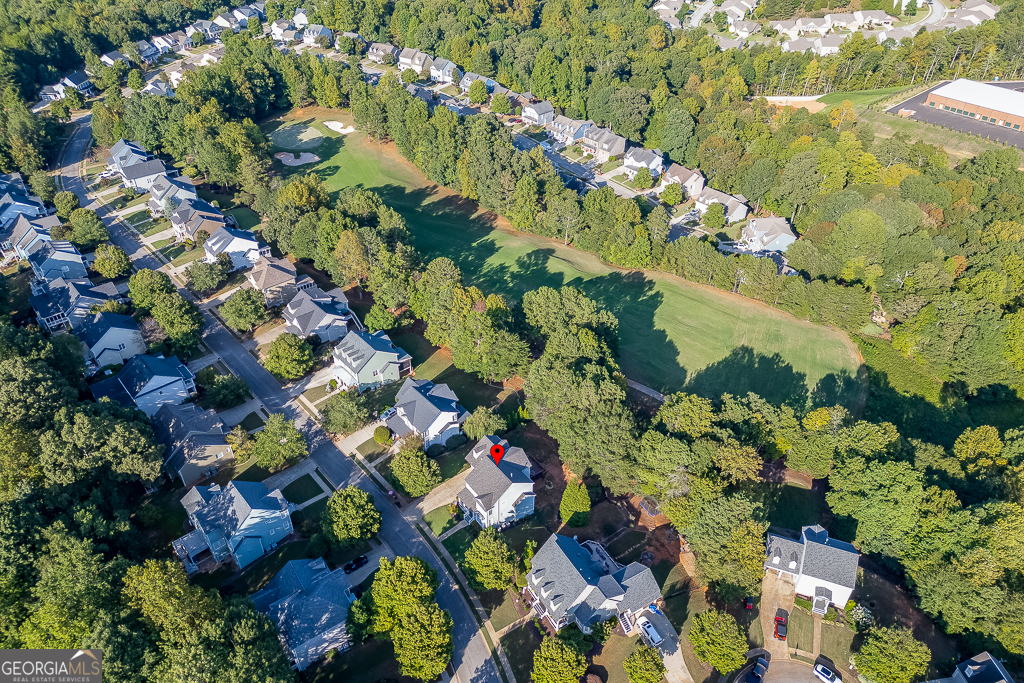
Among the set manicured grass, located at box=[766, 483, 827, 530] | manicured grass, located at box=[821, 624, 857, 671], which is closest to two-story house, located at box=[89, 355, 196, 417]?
manicured grass, located at box=[766, 483, 827, 530]

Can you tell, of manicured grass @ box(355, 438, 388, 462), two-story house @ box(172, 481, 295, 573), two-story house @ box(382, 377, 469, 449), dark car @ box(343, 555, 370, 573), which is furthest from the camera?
manicured grass @ box(355, 438, 388, 462)

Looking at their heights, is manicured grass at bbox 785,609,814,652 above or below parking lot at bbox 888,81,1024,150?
below

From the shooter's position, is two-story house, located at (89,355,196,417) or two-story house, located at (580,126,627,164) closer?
two-story house, located at (89,355,196,417)

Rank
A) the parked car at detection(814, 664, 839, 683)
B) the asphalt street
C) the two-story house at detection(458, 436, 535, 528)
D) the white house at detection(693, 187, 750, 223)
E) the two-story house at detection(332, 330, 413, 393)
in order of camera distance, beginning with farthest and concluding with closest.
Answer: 1. the white house at detection(693, 187, 750, 223)
2. the two-story house at detection(332, 330, 413, 393)
3. the two-story house at detection(458, 436, 535, 528)
4. the asphalt street
5. the parked car at detection(814, 664, 839, 683)

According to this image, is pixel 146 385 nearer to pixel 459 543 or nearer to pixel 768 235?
pixel 459 543

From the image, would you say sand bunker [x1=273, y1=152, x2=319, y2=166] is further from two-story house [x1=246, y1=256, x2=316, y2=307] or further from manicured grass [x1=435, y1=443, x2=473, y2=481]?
manicured grass [x1=435, y1=443, x2=473, y2=481]

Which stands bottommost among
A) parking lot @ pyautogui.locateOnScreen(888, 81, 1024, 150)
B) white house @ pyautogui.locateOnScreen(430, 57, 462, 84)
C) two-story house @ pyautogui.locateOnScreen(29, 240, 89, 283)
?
two-story house @ pyautogui.locateOnScreen(29, 240, 89, 283)

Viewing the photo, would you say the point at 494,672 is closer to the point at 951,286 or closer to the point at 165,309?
the point at 165,309
